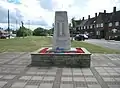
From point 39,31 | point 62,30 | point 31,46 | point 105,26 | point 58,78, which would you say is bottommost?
point 58,78

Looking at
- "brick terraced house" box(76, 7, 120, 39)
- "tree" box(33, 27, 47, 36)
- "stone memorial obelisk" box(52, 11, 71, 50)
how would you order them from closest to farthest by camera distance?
"stone memorial obelisk" box(52, 11, 71, 50), "brick terraced house" box(76, 7, 120, 39), "tree" box(33, 27, 47, 36)

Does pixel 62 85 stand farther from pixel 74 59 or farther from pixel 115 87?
pixel 74 59

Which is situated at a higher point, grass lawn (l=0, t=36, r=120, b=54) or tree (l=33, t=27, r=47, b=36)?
tree (l=33, t=27, r=47, b=36)

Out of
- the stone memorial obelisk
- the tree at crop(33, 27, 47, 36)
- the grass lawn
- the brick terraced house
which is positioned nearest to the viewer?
the stone memorial obelisk

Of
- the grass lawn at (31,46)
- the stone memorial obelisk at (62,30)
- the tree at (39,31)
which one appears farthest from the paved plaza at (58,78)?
the tree at (39,31)

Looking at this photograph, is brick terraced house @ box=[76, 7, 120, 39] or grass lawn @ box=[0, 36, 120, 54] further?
brick terraced house @ box=[76, 7, 120, 39]

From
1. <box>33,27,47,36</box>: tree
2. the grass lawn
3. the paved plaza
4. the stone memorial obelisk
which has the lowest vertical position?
the paved plaza

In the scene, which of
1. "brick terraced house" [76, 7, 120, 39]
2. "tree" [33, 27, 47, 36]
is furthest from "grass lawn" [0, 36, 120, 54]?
"tree" [33, 27, 47, 36]

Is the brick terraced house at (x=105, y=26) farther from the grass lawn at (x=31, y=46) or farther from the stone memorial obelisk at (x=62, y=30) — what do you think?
the stone memorial obelisk at (x=62, y=30)

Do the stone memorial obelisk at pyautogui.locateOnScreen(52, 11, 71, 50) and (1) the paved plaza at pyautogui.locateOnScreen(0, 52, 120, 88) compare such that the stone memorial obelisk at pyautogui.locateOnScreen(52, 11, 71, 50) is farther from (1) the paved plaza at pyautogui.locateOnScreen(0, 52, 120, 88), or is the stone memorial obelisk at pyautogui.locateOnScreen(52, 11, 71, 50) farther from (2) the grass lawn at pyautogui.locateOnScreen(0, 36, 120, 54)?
(2) the grass lawn at pyautogui.locateOnScreen(0, 36, 120, 54)

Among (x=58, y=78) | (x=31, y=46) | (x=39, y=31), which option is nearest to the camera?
(x=58, y=78)

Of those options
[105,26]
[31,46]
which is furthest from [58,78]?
[105,26]

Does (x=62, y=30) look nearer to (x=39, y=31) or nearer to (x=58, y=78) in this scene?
(x=58, y=78)

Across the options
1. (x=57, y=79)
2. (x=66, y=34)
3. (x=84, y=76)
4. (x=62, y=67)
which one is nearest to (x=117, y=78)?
(x=84, y=76)
